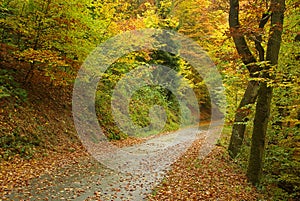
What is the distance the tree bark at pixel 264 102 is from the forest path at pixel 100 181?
2.85 meters

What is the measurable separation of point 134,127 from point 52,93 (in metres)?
6.70

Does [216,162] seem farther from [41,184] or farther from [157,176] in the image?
[41,184]

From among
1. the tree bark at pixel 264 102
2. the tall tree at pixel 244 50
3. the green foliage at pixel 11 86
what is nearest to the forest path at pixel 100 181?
the tree bark at pixel 264 102

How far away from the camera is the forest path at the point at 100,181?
691 cm

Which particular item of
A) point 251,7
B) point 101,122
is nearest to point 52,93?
point 101,122

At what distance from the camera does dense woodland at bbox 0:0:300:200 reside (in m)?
8.60

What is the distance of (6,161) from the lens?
29.2ft

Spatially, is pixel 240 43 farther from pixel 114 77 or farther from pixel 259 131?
pixel 114 77

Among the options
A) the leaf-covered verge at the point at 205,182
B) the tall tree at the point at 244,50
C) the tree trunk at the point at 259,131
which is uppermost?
the tall tree at the point at 244,50

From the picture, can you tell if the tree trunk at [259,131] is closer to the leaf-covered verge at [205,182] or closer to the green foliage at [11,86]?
the leaf-covered verge at [205,182]

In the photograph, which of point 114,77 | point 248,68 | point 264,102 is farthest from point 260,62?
point 114,77

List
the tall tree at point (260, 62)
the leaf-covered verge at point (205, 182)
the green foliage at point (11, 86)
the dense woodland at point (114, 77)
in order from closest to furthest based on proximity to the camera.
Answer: the leaf-covered verge at point (205, 182), the tall tree at point (260, 62), the dense woodland at point (114, 77), the green foliage at point (11, 86)

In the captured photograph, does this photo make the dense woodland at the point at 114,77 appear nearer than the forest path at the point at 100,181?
No

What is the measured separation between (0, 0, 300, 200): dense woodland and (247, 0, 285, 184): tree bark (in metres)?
0.03
